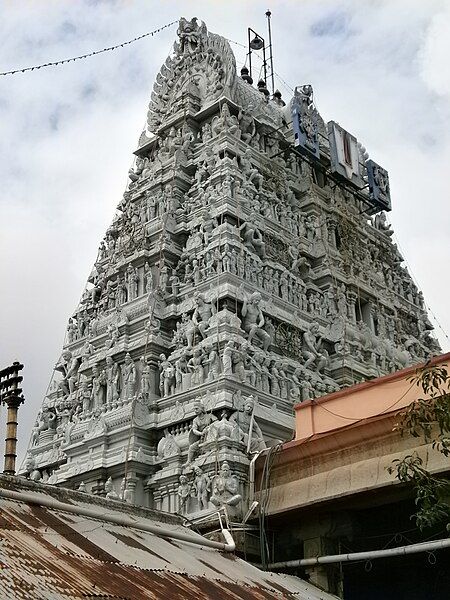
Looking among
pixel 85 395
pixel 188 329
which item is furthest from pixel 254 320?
pixel 85 395

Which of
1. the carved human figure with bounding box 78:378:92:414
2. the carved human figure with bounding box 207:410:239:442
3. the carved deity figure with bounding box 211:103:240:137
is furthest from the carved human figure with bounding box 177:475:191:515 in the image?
the carved deity figure with bounding box 211:103:240:137

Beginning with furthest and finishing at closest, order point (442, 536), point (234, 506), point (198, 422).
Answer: point (198, 422) < point (234, 506) < point (442, 536)

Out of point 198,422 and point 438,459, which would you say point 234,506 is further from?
point 438,459

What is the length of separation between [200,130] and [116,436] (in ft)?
37.2

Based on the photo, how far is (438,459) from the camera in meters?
14.5

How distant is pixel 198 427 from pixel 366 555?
5.55 m

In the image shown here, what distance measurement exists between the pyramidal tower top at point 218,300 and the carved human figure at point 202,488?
0.18 feet

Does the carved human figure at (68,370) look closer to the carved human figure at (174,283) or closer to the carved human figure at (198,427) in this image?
the carved human figure at (174,283)

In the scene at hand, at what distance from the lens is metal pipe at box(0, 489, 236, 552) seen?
1237 cm

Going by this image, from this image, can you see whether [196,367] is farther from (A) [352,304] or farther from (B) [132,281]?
(A) [352,304]

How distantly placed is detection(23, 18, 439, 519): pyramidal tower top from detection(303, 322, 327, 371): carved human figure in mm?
41

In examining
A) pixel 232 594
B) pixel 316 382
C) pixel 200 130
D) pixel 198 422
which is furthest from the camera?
pixel 200 130

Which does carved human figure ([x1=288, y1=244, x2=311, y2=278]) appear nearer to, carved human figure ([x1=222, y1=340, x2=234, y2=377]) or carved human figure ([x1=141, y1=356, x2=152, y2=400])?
carved human figure ([x1=222, y1=340, x2=234, y2=377])

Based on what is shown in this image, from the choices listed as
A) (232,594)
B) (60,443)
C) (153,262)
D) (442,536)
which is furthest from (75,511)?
(153,262)
